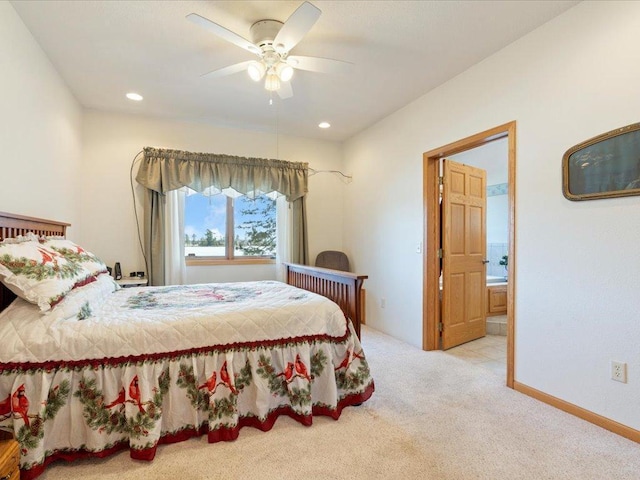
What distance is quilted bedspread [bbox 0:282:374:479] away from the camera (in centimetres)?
146

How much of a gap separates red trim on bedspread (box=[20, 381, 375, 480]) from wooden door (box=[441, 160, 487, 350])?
162 cm

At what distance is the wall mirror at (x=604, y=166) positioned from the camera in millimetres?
1787

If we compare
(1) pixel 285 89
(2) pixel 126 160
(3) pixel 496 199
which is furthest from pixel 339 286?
(3) pixel 496 199

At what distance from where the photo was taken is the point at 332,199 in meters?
4.79

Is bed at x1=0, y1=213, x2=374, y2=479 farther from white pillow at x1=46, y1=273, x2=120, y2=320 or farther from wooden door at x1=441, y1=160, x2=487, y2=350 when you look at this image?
wooden door at x1=441, y1=160, x2=487, y2=350

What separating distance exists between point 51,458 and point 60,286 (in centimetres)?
83

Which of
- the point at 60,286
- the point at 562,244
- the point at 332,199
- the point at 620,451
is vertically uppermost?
the point at 332,199

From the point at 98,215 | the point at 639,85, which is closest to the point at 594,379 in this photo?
the point at 639,85

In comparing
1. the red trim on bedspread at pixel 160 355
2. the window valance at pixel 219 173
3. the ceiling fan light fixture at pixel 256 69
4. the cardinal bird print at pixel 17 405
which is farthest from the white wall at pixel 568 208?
the cardinal bird print at pixel 17 405

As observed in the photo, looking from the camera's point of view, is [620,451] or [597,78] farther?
[597,78]

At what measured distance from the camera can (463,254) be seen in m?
3.48

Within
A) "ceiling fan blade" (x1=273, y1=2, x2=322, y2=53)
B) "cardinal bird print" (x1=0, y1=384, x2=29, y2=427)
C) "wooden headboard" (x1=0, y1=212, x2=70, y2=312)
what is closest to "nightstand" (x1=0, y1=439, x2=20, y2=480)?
"cardinal bird print" (x1=0, y1=384, x2=29, y2=427)

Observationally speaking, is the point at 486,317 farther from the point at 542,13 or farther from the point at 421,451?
the point at 542,13

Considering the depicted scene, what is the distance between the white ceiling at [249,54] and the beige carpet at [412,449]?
263cm
